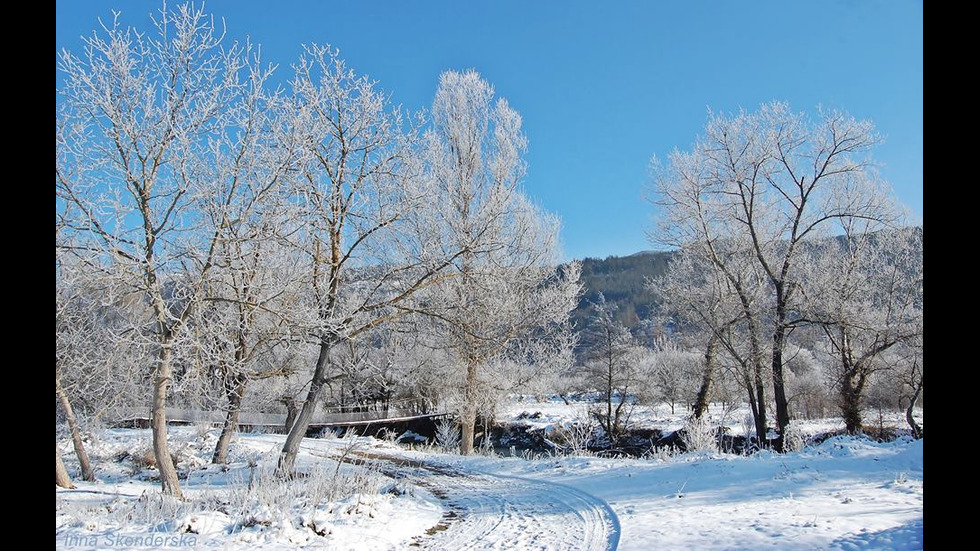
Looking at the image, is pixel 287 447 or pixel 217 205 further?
pixel 287 447

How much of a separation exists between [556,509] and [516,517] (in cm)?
64

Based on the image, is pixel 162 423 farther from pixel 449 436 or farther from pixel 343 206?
pixel 449 436

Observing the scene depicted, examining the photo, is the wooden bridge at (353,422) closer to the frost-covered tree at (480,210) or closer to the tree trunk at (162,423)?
the frost-covered tree at (480,210)

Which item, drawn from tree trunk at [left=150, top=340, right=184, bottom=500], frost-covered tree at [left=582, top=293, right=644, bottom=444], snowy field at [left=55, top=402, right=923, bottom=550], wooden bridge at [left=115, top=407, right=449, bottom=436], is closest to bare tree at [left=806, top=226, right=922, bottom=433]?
snowy field at [left=55, top=402, right=923, bottom=550]

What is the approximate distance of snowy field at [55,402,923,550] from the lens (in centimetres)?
476

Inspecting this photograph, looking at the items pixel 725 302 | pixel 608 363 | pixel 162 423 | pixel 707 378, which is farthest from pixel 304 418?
pixel 608 363

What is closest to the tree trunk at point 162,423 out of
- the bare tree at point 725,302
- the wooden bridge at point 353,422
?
the bare tree at point 725,302
